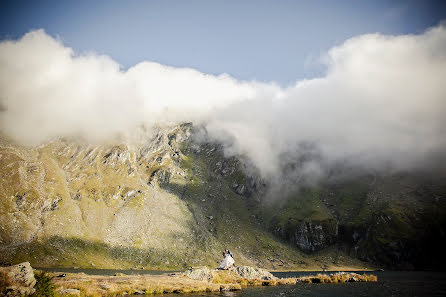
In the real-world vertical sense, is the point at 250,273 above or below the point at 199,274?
below

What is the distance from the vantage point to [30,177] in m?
186

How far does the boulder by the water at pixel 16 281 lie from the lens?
1108 inches

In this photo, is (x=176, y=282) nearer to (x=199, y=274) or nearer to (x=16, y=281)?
(x=199, y=274)

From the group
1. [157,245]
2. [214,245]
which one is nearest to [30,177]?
[157,245]

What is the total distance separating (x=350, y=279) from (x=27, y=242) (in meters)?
155

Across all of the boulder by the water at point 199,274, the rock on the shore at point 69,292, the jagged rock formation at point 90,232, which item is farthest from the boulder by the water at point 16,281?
the jagged rock formation at point 90,232

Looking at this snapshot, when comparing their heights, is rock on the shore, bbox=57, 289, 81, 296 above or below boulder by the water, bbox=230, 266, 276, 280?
above

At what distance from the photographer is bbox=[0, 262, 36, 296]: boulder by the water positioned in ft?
92.3

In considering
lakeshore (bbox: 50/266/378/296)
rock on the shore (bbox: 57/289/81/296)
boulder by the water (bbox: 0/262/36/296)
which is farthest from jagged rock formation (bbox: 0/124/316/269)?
boulder by the water (bbox: 0/262/36/296)

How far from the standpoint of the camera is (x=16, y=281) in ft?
97.0

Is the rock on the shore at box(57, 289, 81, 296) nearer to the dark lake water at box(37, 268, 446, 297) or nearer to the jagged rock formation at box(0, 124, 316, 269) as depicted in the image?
the dark lake water at box(37, 268, 446, 297)

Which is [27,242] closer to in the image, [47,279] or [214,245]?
[214,245]

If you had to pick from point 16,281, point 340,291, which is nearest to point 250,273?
point 340,291

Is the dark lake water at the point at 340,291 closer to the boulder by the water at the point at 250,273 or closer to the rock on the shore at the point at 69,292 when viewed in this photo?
the boulder by the water at the point at 250,273
